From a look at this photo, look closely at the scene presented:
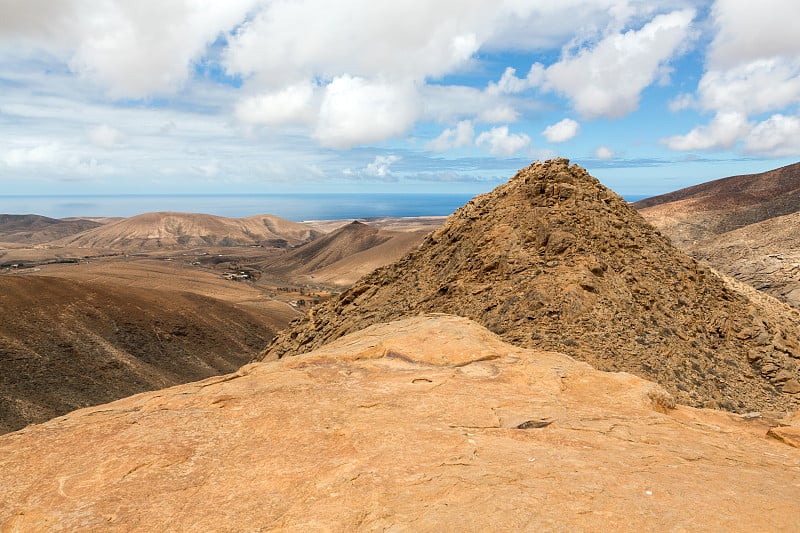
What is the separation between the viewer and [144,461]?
5.83 meters

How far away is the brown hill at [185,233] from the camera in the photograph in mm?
157750

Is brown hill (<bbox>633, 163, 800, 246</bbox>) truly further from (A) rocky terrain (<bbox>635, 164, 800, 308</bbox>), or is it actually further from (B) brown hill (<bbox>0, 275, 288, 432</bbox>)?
(B) brown hill (<bbox>0, 275, 288, 432</bbox>)

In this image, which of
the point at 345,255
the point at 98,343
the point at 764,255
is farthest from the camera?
the point at 345,255

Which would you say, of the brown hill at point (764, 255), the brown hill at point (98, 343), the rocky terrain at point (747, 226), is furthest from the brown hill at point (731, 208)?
the brown hill at point (98, 343)

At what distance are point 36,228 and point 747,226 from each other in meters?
213

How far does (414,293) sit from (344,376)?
7.91 meters

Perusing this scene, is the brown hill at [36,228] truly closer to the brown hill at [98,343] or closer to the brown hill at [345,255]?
the brown hill at [345,255]

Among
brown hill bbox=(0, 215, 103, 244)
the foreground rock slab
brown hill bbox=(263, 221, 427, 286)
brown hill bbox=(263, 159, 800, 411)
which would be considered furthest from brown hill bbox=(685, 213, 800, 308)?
brown hill bbox=(0, 215, 103, 244)

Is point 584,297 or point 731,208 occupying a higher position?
point 731,208

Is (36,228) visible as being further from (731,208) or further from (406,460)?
(406,460)

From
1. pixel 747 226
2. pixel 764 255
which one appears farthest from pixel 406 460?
pixel 747 226

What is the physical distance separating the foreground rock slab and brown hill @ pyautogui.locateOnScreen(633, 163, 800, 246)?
4792 cm

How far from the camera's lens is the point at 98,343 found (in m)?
32.9

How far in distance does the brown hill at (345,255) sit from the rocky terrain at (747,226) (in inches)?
1725
